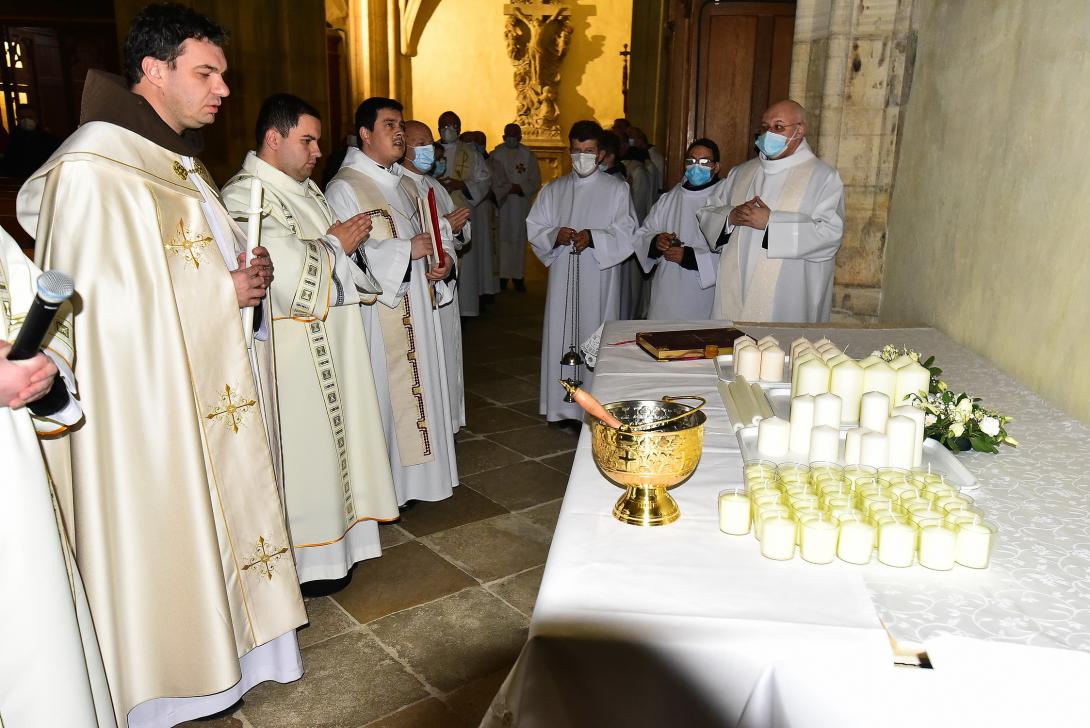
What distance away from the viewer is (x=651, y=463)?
1562 mm

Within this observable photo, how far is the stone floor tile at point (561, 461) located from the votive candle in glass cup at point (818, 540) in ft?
10.5

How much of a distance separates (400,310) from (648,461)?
2.53 m

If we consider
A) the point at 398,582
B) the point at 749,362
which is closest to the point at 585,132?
the point at 749,362

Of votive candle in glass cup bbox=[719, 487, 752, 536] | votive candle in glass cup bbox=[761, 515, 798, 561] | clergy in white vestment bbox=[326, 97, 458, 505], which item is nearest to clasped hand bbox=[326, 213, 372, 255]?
clergy in white vestment bbox=[326, 97, 458, 505]

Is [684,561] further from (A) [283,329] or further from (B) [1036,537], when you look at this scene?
(A) [283,329]

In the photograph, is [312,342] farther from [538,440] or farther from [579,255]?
[579,255]

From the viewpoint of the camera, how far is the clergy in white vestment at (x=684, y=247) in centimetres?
509

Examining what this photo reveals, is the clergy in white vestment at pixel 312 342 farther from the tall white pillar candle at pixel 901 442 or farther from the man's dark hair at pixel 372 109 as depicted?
the tall white pillar candle at pixel 901 442

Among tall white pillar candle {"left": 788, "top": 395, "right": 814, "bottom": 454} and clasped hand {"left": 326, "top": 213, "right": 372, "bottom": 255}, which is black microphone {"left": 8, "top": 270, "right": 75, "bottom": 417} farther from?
clasped hand {"left": 326, "top": 213, "right": 372, "bottom": 255}

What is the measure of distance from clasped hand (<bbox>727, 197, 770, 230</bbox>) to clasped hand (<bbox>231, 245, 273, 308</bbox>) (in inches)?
96.0

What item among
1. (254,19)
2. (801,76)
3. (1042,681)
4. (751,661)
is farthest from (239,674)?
(254,19)

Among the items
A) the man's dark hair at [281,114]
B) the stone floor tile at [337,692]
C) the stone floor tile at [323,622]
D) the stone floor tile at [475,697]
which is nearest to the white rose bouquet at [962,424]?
the stone floor tile at [475,697]

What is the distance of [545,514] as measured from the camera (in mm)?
→ 4074

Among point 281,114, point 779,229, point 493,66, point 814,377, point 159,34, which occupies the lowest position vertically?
point 814,377
